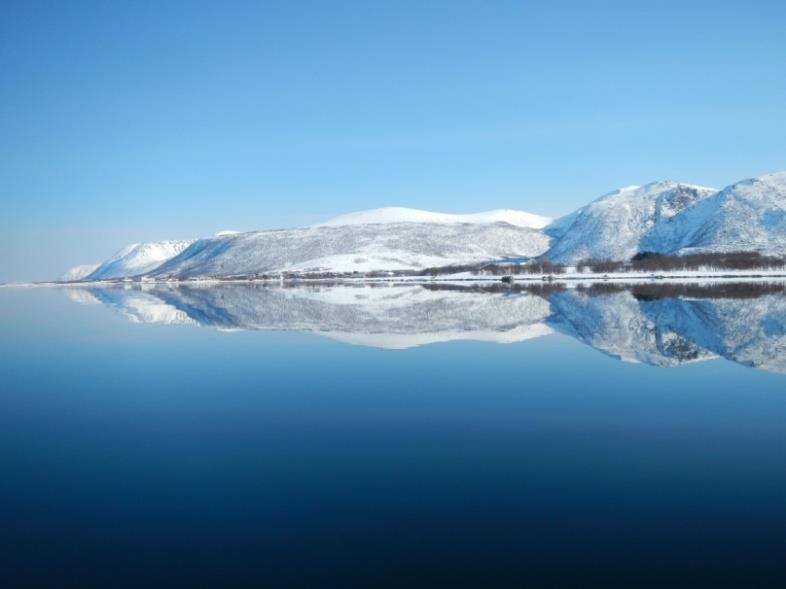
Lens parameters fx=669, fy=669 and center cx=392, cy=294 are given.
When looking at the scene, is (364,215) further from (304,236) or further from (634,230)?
(634,230)

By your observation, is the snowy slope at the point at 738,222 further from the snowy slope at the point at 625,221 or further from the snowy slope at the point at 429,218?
the snowy slope at the point at 429,218

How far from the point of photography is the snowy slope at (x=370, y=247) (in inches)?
5581

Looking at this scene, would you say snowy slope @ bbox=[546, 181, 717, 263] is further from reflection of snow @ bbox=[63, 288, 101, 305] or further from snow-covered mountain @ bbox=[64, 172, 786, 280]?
reflection of snow @ bbox=[63, 288, 101, 305]

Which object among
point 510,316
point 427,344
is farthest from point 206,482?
point 510,316

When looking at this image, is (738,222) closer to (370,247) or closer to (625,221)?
(625,221)

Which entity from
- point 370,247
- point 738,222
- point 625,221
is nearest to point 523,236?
point 625,221

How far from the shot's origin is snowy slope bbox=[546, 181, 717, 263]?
422ft

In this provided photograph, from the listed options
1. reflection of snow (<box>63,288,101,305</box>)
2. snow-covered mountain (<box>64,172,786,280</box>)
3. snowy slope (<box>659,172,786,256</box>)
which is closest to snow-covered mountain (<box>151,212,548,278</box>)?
snow-covered mountain (<box>64,172,786,280</box>)

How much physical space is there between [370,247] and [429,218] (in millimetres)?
36183

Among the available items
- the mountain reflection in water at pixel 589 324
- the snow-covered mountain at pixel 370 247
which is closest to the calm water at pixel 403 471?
the mountain reflection in water at pixel 589 324

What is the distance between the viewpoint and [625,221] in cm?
13750

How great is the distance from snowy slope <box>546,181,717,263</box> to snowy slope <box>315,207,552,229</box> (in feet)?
110

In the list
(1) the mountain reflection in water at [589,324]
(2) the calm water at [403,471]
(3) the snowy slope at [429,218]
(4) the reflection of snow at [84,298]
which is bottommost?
(2) the calm water at [403,471]

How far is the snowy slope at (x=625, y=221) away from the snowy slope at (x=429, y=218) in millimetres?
33584
